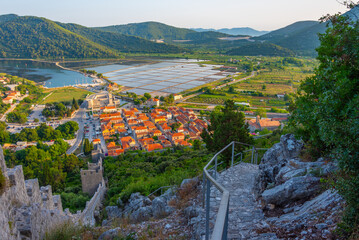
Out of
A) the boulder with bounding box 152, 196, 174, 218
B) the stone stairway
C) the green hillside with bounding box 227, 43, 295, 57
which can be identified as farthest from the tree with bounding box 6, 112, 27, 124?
the green hillside with bounding box 227, 43, 295, 57

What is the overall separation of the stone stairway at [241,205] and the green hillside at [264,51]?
97.2m

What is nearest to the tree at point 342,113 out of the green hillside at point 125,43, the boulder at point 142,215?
the boulder at point 142,215

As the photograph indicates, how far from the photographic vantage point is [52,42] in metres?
121

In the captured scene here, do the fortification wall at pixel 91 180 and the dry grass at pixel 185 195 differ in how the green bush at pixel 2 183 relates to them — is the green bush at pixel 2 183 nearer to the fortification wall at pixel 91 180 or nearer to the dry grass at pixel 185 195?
the dry grass at pixel 185 195

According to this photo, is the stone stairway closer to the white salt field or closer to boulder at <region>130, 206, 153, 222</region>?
boulder at <region>130, 206, 153, 222</region>

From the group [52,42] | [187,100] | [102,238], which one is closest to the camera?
[102,238]

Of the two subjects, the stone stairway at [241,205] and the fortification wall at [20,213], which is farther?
the fortification wall at [20,213]

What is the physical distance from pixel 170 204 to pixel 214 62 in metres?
93.9

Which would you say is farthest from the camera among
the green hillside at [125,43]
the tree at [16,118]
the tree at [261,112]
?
the green hillside at [125,43]

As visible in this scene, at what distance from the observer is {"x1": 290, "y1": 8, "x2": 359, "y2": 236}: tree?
236 centimetres

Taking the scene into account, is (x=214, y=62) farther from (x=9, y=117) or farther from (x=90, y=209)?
(x=90, y=209)

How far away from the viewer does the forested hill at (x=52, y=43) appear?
114125 millimetres

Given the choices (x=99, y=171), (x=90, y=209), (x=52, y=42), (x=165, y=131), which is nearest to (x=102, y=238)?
(x=90, y=209)

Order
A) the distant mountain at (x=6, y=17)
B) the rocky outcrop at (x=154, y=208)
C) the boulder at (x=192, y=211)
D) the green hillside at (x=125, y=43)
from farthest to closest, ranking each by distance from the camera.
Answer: the distant mountain at (x=6, y=17), the green hillside at (x=125, y=43), the rocky outcrop at (x=154, y=208), the boulder at (x=192, y=211)
